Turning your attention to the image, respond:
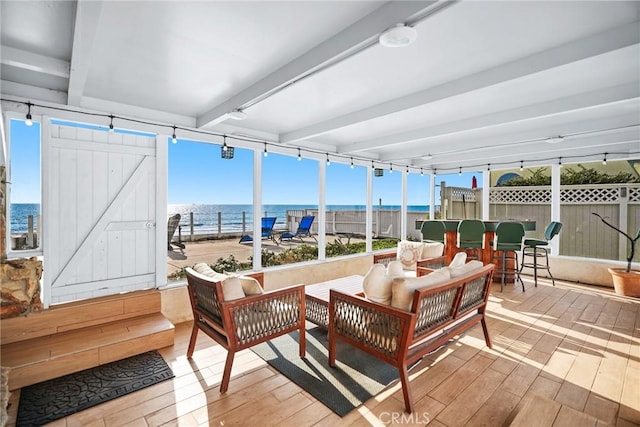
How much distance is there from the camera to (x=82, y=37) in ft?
5.71

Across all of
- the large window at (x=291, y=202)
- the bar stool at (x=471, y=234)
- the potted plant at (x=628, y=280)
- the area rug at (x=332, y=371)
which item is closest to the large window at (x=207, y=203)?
the large window at (x=291, y=202)

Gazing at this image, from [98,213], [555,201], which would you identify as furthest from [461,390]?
[555,201]

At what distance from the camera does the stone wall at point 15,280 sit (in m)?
2.68

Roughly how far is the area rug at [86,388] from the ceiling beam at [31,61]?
2.43 meters

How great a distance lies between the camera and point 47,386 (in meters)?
2.37

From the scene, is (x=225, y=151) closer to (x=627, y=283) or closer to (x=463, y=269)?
(x=463, y=269)

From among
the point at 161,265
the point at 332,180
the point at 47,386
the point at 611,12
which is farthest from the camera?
the point at 332,180

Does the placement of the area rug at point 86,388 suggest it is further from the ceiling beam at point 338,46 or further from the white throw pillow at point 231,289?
the ceiling beam at point 338,46

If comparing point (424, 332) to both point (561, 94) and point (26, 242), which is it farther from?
point (26, 242)

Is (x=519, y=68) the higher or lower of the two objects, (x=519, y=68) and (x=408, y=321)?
the higher

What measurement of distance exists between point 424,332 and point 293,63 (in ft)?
7.35

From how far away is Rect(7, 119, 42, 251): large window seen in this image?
285 cm

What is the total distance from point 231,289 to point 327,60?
180 cm

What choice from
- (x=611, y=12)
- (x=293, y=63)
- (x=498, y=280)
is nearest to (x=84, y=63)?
(x=293, y=63)
